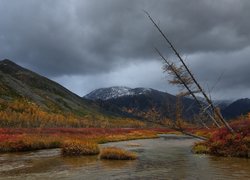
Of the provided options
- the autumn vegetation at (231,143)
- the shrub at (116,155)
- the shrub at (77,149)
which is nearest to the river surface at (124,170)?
the autumn vegetation at (231,143)

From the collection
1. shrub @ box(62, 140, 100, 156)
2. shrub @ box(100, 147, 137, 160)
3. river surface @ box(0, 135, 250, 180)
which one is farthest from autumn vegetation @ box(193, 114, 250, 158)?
shrub @ box(62, 140, 100, 156)

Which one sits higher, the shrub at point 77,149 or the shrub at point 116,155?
the shrub at point 77,149

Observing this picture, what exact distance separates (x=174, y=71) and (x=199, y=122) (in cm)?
497

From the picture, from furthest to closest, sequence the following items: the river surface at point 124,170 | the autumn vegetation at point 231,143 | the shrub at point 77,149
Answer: the shrub at point 77,149, the autumn vegetation at point 231,143, the river surface at point 124,170

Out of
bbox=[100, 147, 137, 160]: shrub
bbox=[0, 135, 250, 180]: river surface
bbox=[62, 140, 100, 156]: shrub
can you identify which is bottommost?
bbox=[0, 135, 250, 180]: river surface

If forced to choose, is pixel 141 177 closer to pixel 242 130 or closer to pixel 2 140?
pixel 242 130

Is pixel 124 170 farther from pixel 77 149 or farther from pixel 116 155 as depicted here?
pixel 77 149

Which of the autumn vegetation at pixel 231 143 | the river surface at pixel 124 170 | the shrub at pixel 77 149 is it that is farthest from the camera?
the shrub at pixel 77 149

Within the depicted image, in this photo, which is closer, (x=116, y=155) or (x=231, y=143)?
(x=116, y=155)

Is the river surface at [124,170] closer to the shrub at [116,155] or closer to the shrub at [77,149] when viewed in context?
the shrub at [116,155]

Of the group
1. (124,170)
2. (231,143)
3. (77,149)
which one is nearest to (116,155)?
(77,149)

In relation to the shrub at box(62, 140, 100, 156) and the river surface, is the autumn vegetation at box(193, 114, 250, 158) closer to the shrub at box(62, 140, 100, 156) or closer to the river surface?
the river surface

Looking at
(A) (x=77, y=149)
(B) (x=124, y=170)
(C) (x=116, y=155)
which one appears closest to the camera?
(B) (x=124, y=170)

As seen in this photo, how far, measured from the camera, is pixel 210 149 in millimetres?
34344
